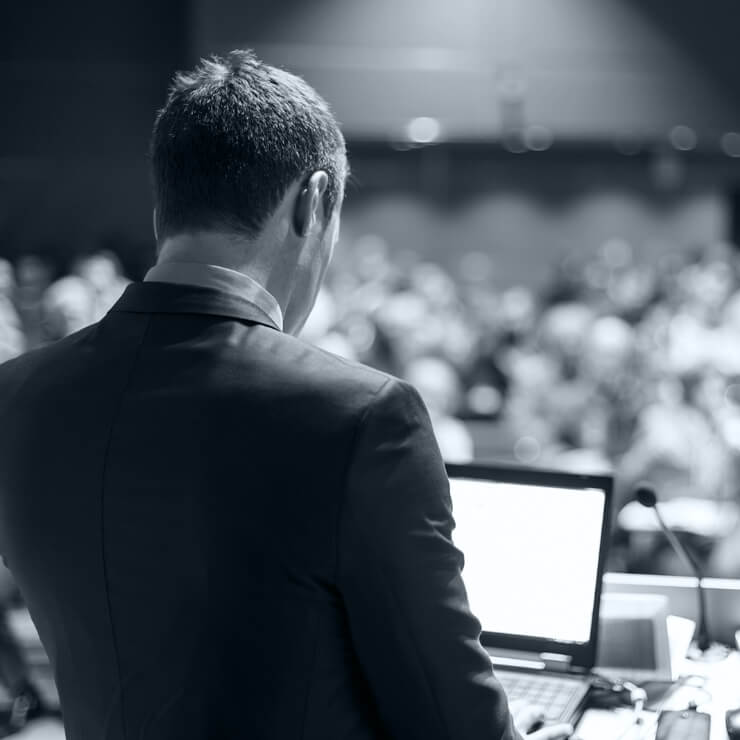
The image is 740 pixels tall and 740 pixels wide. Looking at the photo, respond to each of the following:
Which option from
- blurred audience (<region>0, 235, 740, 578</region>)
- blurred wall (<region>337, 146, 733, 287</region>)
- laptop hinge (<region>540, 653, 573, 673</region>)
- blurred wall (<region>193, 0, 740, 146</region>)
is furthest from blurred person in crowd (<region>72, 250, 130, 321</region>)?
laptop hinge (<region>540, 653, 573, 673</region>)

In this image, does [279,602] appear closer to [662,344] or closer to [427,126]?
[662,344]

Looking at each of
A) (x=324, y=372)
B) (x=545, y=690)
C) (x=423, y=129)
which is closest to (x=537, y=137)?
(x=423, y=129)

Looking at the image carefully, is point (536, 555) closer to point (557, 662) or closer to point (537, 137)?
point (557, 662)

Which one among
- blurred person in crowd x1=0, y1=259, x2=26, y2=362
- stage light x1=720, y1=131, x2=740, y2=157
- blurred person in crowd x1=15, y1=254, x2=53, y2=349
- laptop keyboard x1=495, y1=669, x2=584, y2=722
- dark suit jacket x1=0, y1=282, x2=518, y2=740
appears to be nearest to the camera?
dark suit jacket x1=0, y1=282, x2=518, y2=740

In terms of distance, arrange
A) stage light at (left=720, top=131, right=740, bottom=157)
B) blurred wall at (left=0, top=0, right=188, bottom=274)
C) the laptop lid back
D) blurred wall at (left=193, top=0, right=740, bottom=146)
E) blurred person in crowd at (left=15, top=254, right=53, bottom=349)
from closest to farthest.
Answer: the laptop lid back
blurred person in crowd at (left=15, top=254, right=53, bottom=349)
blurred wall at (left=193, top=0, right=740, bottom=146)
stage light at (left=720, top=131, right=740, bottom=157)
blurred wall at (left=0, top=0, right=188, bottom=274)

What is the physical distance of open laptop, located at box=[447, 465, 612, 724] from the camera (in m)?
1.51

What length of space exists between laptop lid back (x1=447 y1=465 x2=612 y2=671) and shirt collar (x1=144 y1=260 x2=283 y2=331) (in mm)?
779

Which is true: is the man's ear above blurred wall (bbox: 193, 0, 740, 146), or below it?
below

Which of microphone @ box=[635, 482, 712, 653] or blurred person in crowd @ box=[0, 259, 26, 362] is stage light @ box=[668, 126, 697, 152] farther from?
microphone @ box=[635, 482, 712, 653]

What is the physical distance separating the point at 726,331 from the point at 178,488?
19.7 feet

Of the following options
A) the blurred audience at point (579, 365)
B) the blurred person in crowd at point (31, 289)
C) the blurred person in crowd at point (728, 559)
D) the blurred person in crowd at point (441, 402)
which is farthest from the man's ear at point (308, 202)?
the blurred person in crowd at point (31, 289)

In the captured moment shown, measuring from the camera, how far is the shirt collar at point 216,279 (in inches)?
34.5

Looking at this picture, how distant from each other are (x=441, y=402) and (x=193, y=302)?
11.4ft

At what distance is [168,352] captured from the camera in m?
0.85
